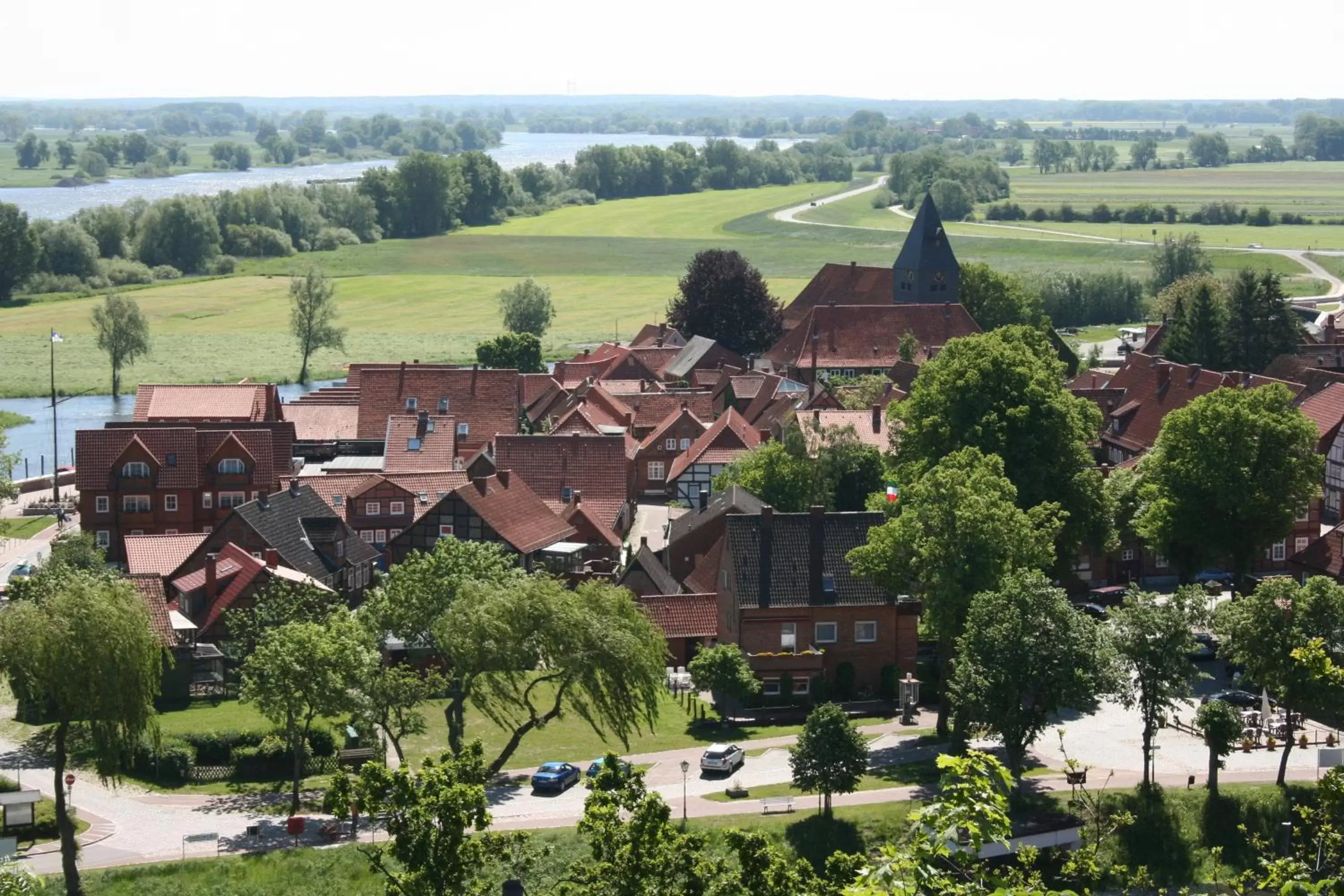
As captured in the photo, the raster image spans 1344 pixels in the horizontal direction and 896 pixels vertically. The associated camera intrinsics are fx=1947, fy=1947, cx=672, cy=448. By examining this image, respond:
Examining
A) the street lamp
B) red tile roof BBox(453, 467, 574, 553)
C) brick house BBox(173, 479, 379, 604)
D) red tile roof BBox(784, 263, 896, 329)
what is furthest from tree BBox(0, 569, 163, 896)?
red tile roof BBox(784, 263, 896, 329)

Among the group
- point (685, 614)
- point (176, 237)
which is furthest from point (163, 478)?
point (176, 237)

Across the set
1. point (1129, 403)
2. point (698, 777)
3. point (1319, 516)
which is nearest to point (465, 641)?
point (698, 777)

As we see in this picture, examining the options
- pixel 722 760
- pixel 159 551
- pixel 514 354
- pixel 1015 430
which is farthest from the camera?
pixel 514 354

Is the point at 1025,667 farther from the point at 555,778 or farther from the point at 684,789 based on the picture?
the point at 555,778

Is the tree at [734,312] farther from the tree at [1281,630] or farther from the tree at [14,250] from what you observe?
the tree at [14,250]

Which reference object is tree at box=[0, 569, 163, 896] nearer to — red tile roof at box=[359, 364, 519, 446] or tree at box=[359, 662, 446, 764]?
tree at box=[359, 662, 446, 764]
